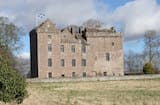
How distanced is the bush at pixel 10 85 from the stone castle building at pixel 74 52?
59.5 metres

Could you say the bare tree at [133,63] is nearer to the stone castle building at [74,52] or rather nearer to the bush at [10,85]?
the stone castle building at [74,52]

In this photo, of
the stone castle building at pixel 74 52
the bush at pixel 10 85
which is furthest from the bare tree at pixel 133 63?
the bush at pixel 10 85

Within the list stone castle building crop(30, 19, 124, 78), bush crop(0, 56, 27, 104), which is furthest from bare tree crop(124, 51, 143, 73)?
bush crop(0, 56, 27, 104)

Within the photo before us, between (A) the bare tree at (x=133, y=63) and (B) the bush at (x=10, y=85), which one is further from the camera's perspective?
(A) the bare tree at (x=133, y=63)

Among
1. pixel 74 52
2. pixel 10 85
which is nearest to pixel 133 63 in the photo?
pixel 74 52

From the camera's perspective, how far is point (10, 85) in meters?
17.7

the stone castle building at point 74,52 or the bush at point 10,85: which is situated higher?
the stone castle building at point 74,52

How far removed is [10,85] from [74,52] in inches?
2566

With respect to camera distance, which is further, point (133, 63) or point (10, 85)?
point (133, 63)

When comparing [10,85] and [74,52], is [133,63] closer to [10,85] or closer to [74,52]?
[74,52]

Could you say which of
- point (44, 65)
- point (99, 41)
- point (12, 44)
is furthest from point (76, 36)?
point (12, 44)

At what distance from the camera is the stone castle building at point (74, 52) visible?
78875 mm

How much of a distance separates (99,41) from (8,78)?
67.6 m

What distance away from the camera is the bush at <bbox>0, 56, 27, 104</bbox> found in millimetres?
17594
